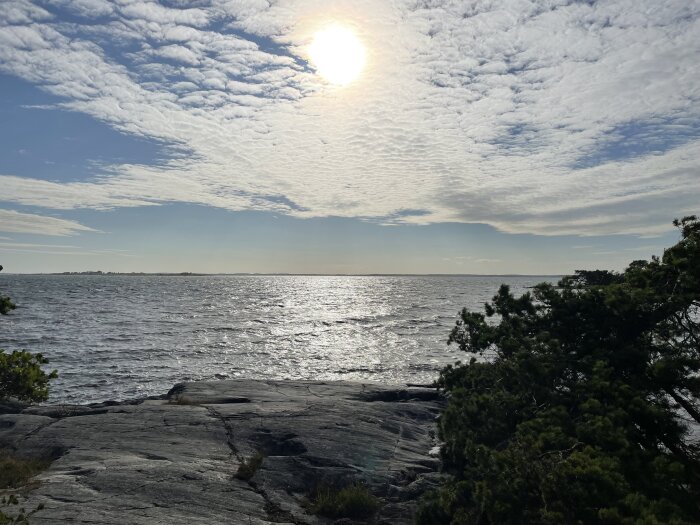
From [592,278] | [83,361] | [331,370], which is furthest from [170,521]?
[83,361]

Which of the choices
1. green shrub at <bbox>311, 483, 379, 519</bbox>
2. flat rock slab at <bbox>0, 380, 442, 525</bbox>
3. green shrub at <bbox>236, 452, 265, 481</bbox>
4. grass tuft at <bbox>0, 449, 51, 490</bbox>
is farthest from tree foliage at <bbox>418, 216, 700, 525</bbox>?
grass tuft at <bbox>0, 449, 51, 490</bbox>

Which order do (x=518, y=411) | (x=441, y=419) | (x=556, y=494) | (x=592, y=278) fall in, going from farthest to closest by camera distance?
(x=592, y=278)
(x=441, y=419)
(x=518, y=411)
(x=556, y=494)

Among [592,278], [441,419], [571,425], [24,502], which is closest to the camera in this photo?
[571,425]

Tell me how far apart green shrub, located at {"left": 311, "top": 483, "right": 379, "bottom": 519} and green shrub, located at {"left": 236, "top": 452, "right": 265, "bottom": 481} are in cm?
233

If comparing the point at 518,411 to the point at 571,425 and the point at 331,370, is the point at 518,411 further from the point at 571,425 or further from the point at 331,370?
the point at 331,370

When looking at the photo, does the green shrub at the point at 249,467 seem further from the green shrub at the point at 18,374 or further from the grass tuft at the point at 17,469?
the green shrub at the point at 18,374

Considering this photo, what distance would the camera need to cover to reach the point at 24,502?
487 inches

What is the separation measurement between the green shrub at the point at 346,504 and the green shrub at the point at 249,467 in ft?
7.64

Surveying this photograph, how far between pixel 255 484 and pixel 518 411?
28.5 feet

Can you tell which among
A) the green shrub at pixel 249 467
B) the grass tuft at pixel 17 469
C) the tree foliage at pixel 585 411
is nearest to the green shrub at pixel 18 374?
the grass tuft at pixel 17 469

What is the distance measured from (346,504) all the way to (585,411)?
7.74 metres

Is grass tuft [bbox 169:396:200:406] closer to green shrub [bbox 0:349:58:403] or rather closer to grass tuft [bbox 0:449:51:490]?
grass tuft [bbox 0:449:51:490]

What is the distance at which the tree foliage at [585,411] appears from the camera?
8.93m

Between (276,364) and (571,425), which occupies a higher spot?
(571,425)
